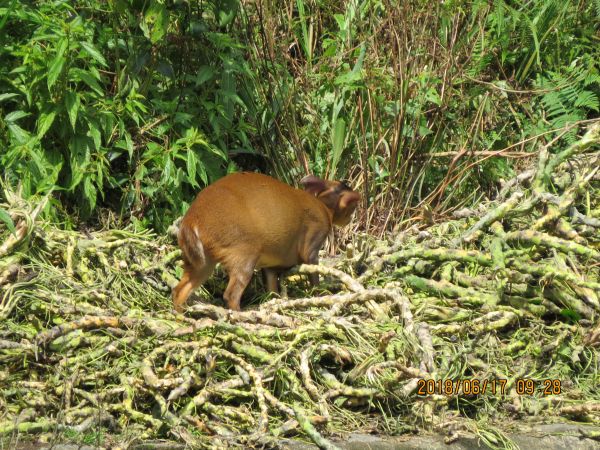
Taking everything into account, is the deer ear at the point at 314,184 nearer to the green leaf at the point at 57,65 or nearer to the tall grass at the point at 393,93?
the tall grass at the point at 393,93

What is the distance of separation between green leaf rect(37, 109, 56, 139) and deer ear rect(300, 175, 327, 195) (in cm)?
182

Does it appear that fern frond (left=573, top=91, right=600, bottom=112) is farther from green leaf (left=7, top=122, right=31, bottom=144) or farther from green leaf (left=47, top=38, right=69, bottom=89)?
green leaf (left=7, top=122, right=31, bottom=144)

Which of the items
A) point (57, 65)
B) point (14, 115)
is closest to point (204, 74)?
point (57, 65)

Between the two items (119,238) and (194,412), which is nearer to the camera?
(194,412)

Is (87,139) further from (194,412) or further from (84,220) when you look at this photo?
(194,412)

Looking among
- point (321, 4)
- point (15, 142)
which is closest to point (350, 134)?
point (321, 4)

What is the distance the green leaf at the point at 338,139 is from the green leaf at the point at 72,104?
199 centimetres

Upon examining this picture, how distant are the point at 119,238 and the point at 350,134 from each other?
1981 millimetres

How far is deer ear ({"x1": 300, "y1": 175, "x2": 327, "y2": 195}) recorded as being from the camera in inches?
264

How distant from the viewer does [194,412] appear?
445 centimetres

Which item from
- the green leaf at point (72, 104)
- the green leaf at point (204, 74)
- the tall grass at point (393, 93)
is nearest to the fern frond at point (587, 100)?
the tall grass at point (393, 93)

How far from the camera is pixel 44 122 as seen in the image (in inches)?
234

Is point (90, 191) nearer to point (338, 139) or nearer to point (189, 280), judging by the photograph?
point (189, 280)
